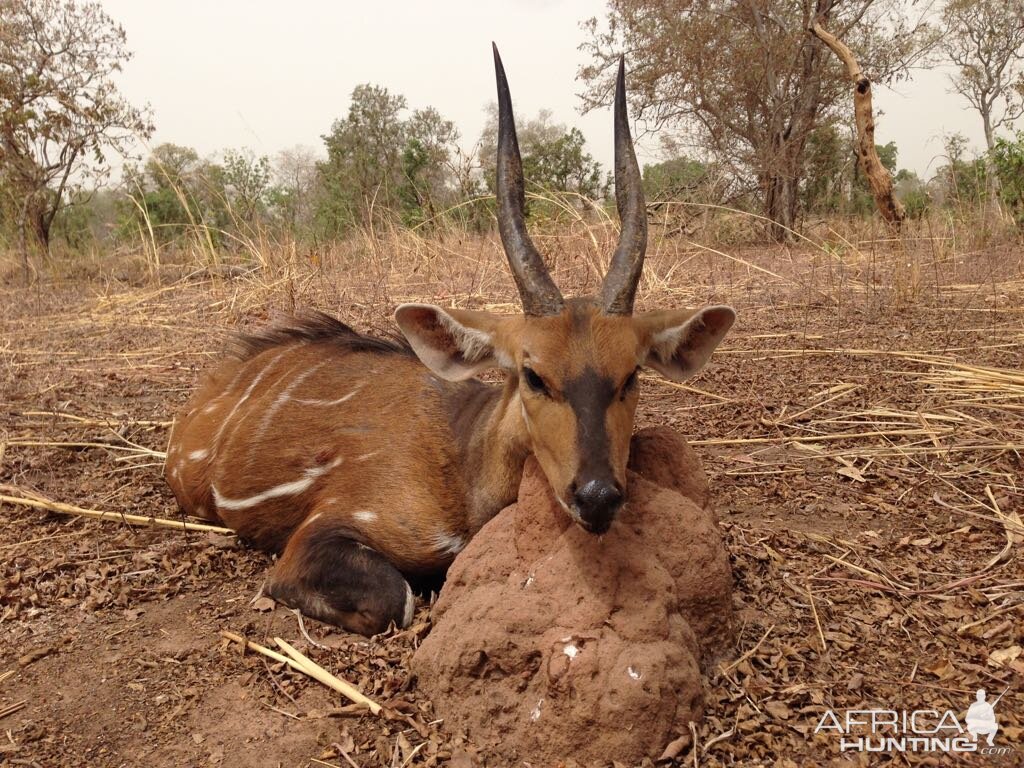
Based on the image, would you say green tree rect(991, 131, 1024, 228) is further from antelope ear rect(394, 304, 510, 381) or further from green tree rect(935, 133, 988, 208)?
antelope ear rect(394, 304, 510, 381)

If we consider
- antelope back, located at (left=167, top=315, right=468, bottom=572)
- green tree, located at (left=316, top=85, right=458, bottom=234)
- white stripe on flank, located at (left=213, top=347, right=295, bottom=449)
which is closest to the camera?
antelope back, located at (left=167, top=315, right=468, bottom=572)

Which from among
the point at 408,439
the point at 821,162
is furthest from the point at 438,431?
the point at 821,162

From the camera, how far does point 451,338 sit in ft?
11.2

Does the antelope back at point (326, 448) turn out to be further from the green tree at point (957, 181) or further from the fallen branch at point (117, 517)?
the green tree at point (957, 181)

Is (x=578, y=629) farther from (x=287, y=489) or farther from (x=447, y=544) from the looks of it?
(x=287, y=489)

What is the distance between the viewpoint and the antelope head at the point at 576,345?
2656 mm

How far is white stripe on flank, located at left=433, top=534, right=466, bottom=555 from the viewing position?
3.40 meters

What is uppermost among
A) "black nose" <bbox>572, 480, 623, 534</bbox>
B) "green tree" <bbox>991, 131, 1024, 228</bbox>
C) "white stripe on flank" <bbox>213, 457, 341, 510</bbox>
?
"green tree" <bbox>991, 131, 1024, 228</bbox>

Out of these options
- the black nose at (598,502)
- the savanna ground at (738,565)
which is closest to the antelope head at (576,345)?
the black nose at (598,502)

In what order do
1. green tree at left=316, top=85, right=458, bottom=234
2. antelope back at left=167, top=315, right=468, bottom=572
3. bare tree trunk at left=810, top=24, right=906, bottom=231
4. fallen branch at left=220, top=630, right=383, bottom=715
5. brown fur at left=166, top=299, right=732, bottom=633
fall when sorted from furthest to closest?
green tree at left=316, top=85, right=458, bottom=234 < bare tree trunk at left=810, top=24, right=906, bottom=231 < antelope back at left=167, top=315, right=468, bottom=572 < brown fur at left=166, top=299, right=732, bottom=633 < fallen branch at left=220, top=630, right=383, bottom=715

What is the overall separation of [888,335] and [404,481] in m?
4.65

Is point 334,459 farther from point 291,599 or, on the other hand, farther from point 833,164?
point 833,164

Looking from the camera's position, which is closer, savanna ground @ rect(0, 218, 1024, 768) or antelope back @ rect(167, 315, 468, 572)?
savanna ground @ rect(0, 218, 1024, 768)

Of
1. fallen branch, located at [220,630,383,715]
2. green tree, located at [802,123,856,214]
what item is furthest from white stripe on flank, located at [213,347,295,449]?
green tree, located at [802,123,856,214]
